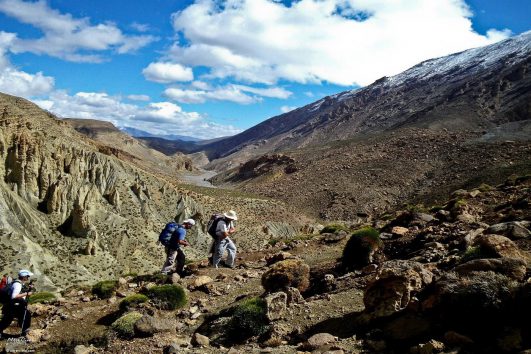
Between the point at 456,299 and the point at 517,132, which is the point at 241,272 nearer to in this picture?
the point at 456,299

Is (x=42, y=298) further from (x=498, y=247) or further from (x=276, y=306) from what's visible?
(x=498, y=247)

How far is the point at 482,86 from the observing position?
106250 millimetres

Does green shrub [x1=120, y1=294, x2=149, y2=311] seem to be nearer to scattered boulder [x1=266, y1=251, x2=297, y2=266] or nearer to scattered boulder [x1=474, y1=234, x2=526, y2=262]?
scattered boulder [x1=266, y1=251, x2=297, y2=266]

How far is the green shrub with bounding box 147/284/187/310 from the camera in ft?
38.0

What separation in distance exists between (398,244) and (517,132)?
66336mm

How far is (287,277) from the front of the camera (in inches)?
441

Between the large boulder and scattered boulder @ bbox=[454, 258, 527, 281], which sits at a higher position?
scattered boulder @ bbox=[454, 258, 527, 281]

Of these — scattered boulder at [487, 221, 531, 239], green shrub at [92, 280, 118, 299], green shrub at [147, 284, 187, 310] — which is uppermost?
scattered boulder at [487, 221, 531, 239]

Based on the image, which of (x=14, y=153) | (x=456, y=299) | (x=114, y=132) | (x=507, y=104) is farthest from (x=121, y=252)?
(x=114, y=132)

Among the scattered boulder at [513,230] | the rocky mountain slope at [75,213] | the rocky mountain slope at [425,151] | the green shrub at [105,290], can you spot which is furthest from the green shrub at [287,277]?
the rocky mountain slope at [425,151]

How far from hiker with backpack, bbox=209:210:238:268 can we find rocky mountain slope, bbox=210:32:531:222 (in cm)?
3709

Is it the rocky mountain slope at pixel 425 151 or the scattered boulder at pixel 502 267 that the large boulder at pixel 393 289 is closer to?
the scattered boulder at pixel 502 267

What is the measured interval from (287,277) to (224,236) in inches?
150

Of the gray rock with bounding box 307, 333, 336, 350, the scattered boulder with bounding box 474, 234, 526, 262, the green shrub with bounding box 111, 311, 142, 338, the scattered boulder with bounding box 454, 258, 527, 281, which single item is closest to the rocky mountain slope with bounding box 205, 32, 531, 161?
the scattered boulder with bounding box 474, 234, 526, 262
